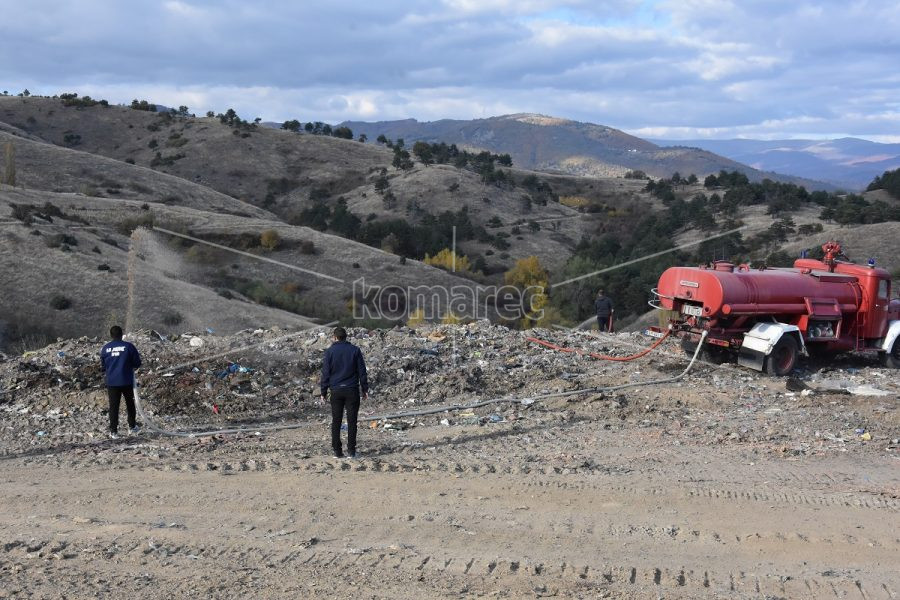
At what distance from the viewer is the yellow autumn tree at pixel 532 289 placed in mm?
32312

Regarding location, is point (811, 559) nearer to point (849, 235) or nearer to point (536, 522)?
point (536, 522)

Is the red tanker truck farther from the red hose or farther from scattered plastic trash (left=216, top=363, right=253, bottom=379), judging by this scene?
scattered plastic trash (left=216, top=363, right=253, bottom=379)

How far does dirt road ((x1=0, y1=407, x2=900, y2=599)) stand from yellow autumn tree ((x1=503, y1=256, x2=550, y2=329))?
20.5 metres

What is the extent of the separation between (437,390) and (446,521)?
5710mm

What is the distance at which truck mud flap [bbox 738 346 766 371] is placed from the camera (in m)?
14.1

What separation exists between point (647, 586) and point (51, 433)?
750cm

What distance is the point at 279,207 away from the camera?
2813 inches

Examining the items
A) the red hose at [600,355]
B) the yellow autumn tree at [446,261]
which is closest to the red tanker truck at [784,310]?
the red hose at [600,355]

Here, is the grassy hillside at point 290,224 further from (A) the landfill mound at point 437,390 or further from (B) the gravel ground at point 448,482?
(B) the gravel ground at point 448,482

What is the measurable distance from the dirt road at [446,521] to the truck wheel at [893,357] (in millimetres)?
6831

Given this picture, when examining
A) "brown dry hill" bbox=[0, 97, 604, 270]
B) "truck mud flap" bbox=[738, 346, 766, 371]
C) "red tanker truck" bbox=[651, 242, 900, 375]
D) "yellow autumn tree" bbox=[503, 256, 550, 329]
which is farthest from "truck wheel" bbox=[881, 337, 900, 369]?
"brown dry hill" bbox=[0, 97, 604, 270]

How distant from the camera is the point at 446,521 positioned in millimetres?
6809

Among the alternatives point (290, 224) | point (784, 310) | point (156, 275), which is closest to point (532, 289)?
point (156, 275)

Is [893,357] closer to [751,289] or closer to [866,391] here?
[866,391]
